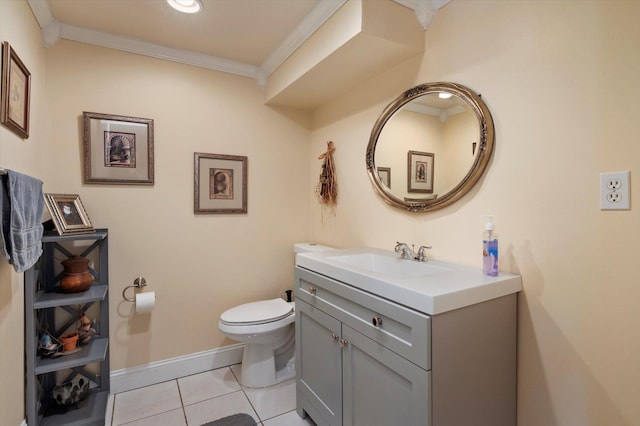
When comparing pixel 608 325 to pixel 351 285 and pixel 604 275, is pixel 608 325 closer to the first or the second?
pixel 604 275

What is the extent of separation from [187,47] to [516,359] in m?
2.63

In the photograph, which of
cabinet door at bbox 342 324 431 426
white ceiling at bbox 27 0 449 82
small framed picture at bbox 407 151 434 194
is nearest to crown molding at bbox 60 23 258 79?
white ceiling at bbox 27 0 449 82

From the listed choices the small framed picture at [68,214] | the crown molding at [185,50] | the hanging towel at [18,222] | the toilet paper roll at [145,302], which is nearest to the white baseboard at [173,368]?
the toilet paper roll at [145,302]

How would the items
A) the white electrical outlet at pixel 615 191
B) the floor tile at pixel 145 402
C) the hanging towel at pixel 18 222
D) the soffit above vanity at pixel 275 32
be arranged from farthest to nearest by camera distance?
the floor tile at pixel 145 402 < the soffit above vanity at pixel 275 32 < the hanging towel at pixel 18 222 < the white electrical outlet at pixel 615 191

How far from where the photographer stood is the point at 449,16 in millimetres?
1594

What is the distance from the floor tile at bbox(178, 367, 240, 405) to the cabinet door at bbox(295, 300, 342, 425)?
0.61 metres

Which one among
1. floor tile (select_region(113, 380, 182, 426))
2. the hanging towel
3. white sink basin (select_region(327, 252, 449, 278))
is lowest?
floor tile (select_region(113, 380, 182, 426))

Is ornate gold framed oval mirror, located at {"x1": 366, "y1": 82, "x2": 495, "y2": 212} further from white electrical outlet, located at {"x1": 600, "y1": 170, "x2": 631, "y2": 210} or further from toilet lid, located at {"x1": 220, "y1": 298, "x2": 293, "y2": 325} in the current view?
toilet lid, located at {"x1": 220, "y1": 298, "x2": 293, "y2": 325}

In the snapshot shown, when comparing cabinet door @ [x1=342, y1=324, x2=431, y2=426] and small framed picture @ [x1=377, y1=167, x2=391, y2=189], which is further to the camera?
small framed picture @ [x1=377, y1=167, x2=391, y2=189]

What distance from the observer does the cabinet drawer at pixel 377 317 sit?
104 centimetres

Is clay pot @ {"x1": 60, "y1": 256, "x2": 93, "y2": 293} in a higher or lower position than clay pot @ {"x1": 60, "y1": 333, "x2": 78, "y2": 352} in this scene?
higher

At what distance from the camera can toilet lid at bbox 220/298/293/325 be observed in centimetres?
204

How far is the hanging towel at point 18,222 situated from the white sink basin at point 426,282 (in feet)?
3.99

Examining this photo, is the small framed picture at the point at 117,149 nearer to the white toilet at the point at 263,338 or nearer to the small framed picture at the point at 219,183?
the small framed picture at the point at 219,183
